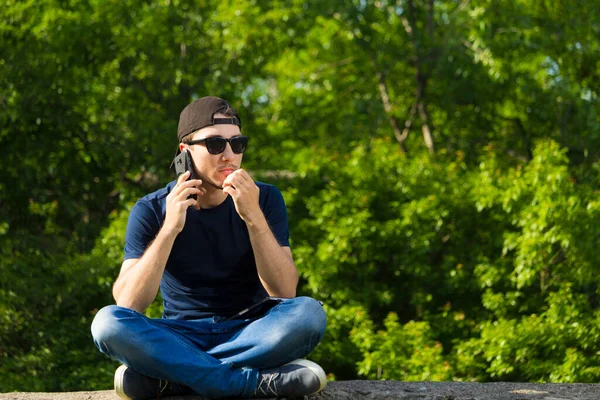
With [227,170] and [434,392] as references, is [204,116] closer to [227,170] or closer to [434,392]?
[227,170]

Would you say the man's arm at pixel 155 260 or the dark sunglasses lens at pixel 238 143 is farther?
the dark sunglasses lens at pixel 238 143

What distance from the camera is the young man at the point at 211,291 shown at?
389cm

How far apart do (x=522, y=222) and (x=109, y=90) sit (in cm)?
530

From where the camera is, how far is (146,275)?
391cm

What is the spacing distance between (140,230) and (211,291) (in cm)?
41

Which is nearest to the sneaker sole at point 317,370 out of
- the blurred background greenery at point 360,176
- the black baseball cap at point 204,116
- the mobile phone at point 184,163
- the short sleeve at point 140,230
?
the short sleeve at point 140,230

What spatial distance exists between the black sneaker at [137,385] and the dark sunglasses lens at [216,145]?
1001 millimetres

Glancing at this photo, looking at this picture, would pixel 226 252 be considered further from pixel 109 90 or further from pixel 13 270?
pixel 109 90

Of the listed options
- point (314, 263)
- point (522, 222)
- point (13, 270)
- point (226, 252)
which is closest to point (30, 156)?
point (13, 270)

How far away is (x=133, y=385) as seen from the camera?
400 cm

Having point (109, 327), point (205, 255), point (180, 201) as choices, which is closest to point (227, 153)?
point (180, 201)

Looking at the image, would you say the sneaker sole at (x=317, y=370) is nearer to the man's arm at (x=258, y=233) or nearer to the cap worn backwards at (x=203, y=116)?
the man's arm at (x=258, y=233)

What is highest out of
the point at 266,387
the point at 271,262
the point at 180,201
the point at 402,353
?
the point at 180,201

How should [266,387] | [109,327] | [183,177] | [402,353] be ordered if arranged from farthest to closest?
1. [402,353]
2. [183,177]
3. [266,387]
4. [109,327]
